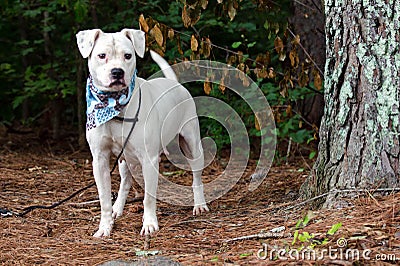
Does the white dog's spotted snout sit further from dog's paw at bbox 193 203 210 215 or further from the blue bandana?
dog's paw at bbox 193 203 210 215

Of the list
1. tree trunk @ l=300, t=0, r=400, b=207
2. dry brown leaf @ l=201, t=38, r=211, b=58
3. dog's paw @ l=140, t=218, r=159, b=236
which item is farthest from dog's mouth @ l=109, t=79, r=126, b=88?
tree trunk @ l=300, t=0, r=400, b=207

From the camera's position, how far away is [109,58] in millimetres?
3637

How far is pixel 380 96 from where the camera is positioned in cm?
346

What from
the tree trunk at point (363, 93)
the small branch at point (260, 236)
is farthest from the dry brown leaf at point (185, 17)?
the small branch at point (260, 236)

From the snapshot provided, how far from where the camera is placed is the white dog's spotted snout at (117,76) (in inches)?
140

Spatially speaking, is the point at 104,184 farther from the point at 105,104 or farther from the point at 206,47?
the point at 206,47

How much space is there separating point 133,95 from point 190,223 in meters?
0.90

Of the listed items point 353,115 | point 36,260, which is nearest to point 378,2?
point 353,115

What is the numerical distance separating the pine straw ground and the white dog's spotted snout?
0.94 metres

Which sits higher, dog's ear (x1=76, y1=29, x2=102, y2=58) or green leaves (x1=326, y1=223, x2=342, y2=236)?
dog's ear (x1=76, y1=29, x2=102, y2=58)

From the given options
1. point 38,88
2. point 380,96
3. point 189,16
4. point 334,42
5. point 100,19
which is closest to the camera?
point 380,96

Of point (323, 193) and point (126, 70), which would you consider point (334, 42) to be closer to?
point (323, 193)

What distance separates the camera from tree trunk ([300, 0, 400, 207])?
345 cm

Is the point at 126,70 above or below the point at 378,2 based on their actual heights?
below
